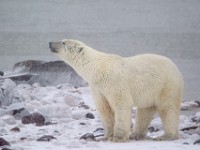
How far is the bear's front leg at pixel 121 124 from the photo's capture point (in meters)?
3.72

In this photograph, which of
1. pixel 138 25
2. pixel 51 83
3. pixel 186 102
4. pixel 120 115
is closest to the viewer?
pixel 120 115

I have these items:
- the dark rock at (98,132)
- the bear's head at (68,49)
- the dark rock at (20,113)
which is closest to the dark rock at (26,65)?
the dark rock at (20,113)

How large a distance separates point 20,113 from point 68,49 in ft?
3.50

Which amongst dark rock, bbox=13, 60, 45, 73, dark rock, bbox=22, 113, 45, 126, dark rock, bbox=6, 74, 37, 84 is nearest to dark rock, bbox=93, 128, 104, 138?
dark rock, bbox=22, 113, 45, 126

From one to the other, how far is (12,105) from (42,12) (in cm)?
323

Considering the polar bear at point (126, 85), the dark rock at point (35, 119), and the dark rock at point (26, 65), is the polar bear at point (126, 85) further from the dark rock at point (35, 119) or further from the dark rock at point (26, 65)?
the dark rock at point (26, 65)

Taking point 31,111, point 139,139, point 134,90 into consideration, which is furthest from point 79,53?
point 31,111

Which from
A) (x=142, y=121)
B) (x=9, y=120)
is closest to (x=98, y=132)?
(x=142, y=121)

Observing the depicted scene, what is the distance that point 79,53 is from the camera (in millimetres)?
4004

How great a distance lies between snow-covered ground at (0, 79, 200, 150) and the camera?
343 cm

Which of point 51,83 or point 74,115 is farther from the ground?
point 51,83

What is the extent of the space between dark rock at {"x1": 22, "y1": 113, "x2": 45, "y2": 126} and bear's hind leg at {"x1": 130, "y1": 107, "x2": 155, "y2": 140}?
0.91m

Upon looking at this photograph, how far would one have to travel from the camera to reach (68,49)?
159 inches

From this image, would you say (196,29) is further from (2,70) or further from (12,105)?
(12,105)
